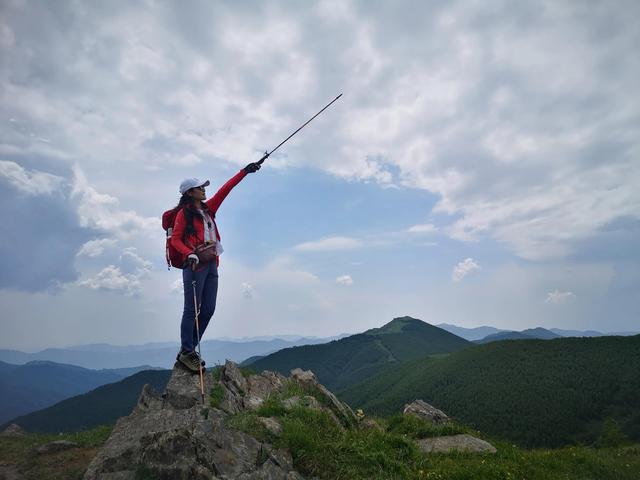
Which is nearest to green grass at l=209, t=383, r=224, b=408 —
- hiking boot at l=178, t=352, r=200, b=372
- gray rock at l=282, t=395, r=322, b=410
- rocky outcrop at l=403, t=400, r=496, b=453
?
hiking boot at l=178, t=352, r=200, b=372

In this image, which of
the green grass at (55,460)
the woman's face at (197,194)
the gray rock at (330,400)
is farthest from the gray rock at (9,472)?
the woman's face at (197,194)

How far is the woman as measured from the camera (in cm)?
1050

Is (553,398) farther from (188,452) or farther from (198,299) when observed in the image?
(188,452)

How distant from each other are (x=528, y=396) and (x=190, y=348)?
636 ft

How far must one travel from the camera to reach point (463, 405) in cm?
17188

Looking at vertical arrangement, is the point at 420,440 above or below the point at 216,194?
below

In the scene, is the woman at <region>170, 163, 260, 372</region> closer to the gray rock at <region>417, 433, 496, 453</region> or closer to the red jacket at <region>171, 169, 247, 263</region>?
the red jacket at <region>171, 169, 247, 263</region>

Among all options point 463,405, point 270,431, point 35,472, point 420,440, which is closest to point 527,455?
point 420,440

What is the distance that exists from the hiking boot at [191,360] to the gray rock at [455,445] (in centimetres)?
619

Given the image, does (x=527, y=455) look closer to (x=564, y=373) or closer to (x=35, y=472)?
(x=35, y=472)

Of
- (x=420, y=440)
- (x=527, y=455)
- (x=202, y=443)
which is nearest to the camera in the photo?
(x=202, y=443)

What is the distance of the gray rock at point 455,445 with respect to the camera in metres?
10.1

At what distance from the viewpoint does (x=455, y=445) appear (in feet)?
34.8

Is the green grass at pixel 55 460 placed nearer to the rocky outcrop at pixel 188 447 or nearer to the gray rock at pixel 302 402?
the rocky outcrop at pixel 188 447
